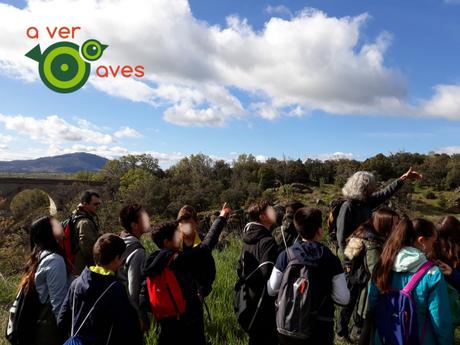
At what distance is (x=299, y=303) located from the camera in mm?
2510

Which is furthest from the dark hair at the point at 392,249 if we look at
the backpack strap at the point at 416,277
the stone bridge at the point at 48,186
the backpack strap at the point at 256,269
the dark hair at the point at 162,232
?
the stone bridge at the point at 48,186

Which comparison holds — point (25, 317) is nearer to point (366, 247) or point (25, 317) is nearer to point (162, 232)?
point (162, 232)

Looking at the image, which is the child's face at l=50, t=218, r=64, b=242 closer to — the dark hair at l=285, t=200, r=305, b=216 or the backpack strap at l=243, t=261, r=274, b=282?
the backpack strap at l=243, t=261, r=274, b=282

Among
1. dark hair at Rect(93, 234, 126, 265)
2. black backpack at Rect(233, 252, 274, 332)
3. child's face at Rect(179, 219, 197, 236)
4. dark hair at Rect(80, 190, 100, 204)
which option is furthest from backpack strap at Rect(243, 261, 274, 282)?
dark hair at Rect(80, 190, 100, 204)

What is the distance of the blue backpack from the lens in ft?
7.55

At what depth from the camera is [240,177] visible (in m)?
24.9

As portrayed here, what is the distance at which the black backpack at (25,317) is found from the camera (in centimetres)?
263

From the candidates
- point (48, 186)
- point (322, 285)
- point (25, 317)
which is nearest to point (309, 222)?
point (322, 285)

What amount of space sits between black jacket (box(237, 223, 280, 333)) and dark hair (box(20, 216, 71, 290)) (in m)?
1.37

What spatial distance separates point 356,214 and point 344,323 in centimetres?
108

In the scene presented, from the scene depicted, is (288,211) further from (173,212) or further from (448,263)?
(173,212)

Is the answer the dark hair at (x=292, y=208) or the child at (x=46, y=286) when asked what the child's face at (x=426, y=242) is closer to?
the dark hair at (x=292, y=208)

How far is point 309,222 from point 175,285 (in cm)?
98

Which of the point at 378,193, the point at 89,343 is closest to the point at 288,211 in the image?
the point at 378,193
